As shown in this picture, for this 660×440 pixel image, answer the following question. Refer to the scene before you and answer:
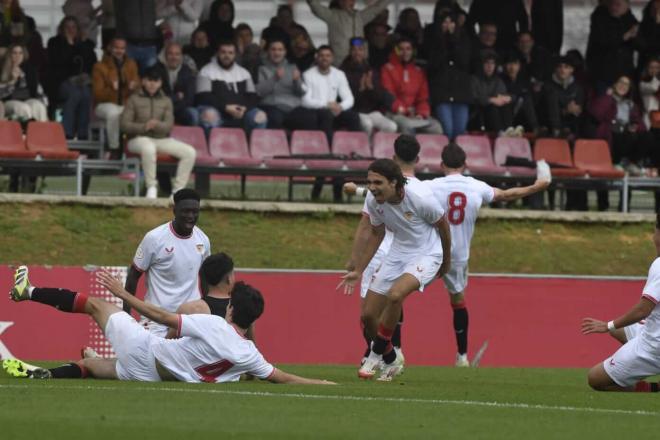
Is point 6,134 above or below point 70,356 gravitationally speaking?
above

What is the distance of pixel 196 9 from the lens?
24.6m

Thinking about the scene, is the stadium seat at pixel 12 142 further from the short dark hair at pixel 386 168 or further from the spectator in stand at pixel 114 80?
the short dark hair at pixel 386 168

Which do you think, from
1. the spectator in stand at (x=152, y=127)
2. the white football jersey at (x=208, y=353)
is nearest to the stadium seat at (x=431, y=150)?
the spectator in stand at (x=152, y=127)

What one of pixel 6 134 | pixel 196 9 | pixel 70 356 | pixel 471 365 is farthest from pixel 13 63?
pixel 471 365

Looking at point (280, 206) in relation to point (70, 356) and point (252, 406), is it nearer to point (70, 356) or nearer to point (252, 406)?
point (70, 356)

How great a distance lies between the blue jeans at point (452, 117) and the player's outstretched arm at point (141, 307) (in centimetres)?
1327

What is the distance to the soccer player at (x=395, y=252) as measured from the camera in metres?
13.6

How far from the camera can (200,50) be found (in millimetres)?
24062

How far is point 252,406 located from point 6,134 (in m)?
12.2

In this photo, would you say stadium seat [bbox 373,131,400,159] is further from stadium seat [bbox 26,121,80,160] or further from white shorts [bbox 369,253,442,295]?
white shorts [bbox 369,253,442,295]

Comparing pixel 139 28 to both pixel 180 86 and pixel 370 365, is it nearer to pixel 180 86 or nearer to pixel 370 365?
pixel 180 86

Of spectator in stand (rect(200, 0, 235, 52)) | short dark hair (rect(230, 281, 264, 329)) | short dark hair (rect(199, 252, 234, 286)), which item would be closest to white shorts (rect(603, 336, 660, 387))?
short dark hair (rect(230, 281, 264, 329))

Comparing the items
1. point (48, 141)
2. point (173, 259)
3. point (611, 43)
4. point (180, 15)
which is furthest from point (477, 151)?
point (173, 259)

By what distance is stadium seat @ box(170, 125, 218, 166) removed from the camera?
893 inches
